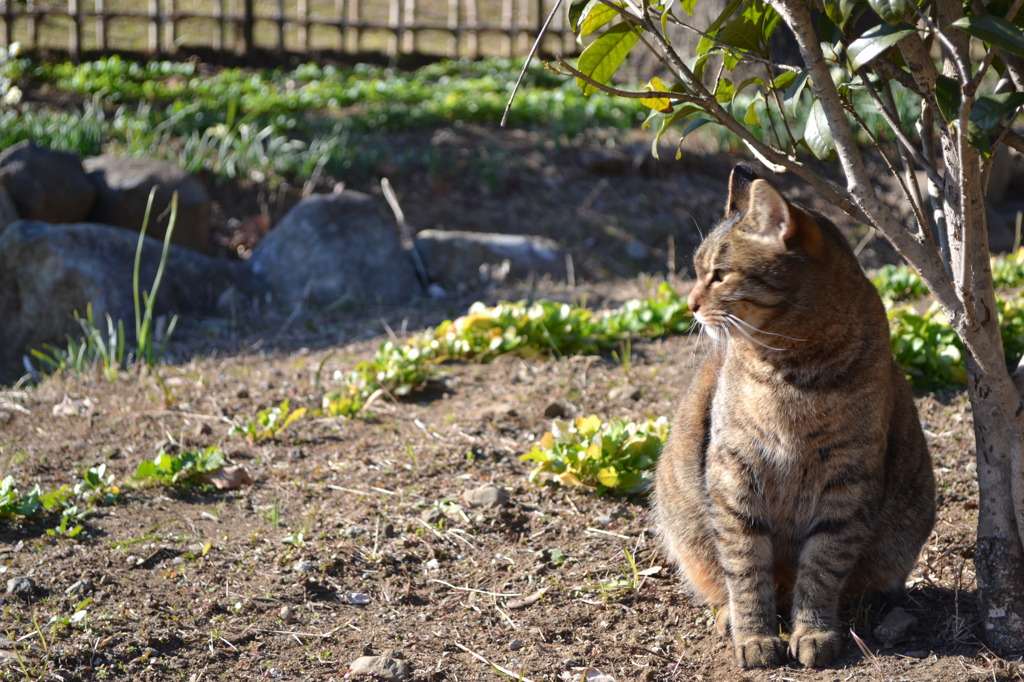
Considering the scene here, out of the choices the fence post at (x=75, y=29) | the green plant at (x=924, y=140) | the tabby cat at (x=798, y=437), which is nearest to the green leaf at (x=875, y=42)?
the green plant at (x=924, y=140)

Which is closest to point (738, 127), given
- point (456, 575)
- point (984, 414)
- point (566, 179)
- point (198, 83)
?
point (984, 414)

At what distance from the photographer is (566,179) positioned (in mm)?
9047

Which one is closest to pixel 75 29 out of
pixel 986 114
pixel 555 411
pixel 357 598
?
pixel 555 411

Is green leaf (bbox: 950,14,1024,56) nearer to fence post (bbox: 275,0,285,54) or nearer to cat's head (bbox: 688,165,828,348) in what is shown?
cat's head (bbox: 688,165,828,348)

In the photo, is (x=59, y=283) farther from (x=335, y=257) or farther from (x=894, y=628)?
(x=894, y=628)

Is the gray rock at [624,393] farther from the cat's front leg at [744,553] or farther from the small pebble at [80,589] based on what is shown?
the small pebble at [80,589]

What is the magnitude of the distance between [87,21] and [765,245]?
42.3 ft

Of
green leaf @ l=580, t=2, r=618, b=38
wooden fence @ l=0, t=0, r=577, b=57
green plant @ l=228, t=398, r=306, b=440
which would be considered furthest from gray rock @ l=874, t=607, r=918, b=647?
wooden fence @ l=0, t=0, r=577, b=57

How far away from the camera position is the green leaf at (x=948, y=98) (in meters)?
2.05

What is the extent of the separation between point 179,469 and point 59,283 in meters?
2.95

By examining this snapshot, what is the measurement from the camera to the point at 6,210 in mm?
6695

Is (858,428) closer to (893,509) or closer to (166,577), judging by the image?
(893,509)

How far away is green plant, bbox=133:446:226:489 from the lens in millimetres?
3324

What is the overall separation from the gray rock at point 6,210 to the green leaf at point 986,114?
6.52m
